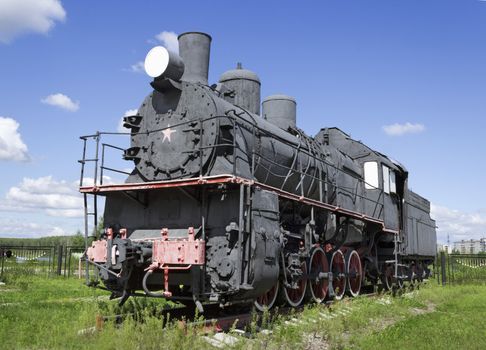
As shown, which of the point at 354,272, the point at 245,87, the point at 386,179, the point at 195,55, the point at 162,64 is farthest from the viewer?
the point at 386,179

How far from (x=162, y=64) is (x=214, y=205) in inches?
101

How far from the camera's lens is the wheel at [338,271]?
10727 mm

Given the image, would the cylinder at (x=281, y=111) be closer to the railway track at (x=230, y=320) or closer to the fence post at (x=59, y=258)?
the railway track at (x=230, y=320)

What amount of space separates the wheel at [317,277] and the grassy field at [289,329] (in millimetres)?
456

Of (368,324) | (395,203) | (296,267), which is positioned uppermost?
(395,203)

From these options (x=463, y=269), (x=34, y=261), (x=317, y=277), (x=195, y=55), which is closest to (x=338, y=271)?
(x=317, y=277)

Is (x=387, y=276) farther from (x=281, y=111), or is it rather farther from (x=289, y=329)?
(x=289, y=329)

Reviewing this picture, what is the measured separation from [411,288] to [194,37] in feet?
37.4

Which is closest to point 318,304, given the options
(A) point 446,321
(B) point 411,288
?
(A) point 446,321

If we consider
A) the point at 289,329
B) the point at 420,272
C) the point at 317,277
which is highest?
the point at 317,277

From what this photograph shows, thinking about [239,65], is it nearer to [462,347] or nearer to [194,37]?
[194,37]

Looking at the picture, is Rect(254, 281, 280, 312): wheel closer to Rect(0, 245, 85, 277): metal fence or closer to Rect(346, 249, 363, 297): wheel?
Rect(346, 249, 363, 297): wheel

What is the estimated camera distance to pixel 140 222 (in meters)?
8.23

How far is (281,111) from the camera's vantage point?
38.4ft
